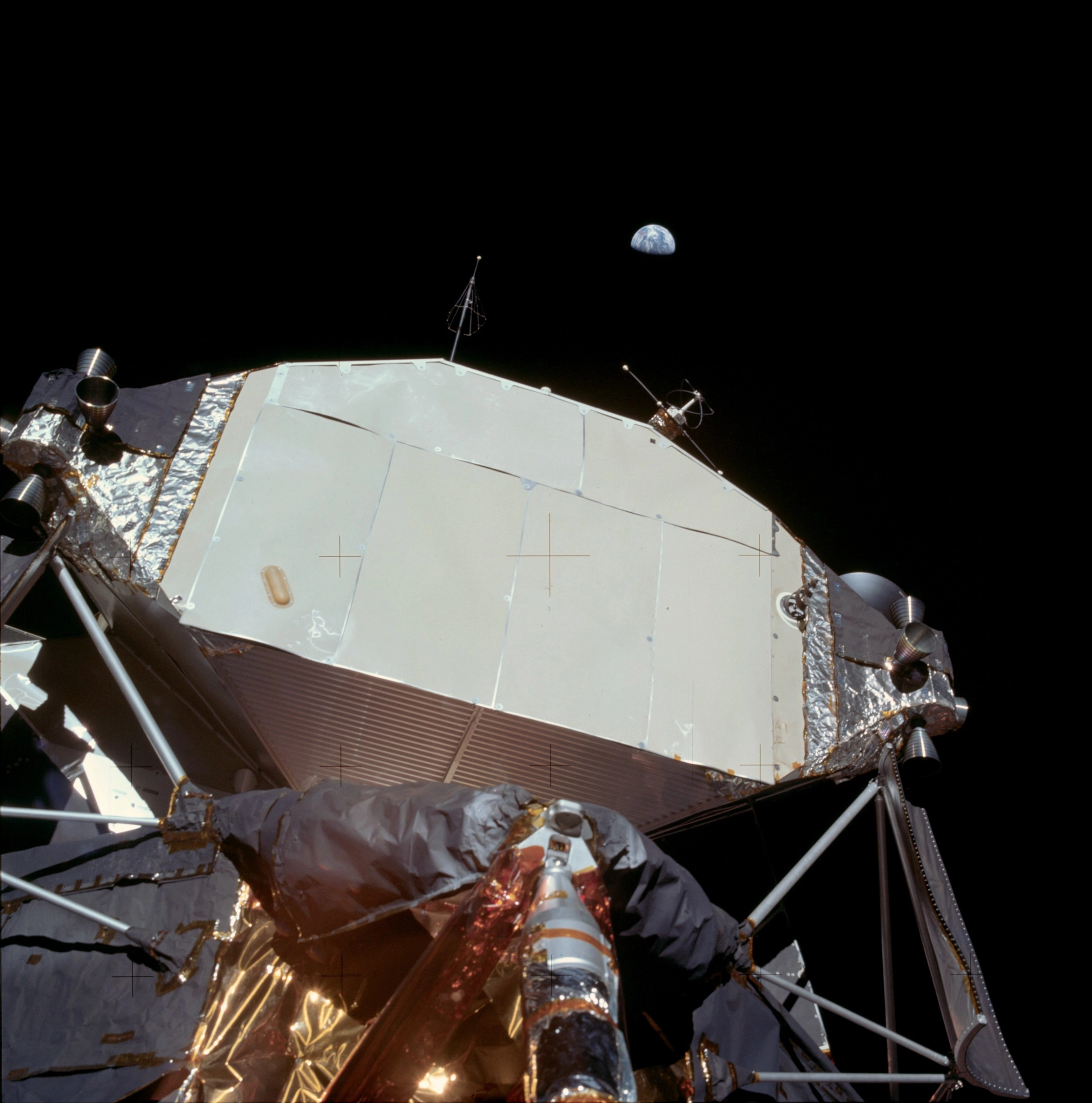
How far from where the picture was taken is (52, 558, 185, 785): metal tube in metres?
2.73

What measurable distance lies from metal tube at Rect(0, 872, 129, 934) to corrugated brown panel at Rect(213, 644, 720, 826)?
828mm

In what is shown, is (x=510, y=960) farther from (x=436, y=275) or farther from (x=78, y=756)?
(x=436, y=275)

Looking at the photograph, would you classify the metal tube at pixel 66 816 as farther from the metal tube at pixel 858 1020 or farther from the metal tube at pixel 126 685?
the metal tube at pixel 858 1020

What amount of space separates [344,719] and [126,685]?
0.73 metres

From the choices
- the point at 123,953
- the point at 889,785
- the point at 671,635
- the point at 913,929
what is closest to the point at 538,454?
the point at 671,635

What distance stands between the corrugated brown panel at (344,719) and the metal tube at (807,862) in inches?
48.5

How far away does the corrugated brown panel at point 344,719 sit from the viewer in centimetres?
292

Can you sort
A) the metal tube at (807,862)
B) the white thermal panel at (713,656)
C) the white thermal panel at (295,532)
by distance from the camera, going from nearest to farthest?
1. the white thermal panel at (295,532)
2. the metal tube at (807,862)
3. the white thermal panel at (713,656)

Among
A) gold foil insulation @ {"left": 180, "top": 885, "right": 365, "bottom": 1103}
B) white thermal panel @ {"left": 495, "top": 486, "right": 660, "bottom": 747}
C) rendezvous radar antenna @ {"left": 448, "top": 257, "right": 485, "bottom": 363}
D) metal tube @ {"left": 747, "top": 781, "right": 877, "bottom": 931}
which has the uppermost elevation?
rendezvous radar antenna @ {"left": 448, "top": 257, "right": 485, "bottom": 363}

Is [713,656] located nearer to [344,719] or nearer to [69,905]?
[344,719]

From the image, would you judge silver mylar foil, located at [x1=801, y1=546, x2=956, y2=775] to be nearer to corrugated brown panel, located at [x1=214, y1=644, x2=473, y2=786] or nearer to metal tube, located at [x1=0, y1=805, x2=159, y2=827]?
corrugated brown panel, located at [x1=214, y1=644, x2=473, y2=786]

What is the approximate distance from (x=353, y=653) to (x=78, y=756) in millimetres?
1474

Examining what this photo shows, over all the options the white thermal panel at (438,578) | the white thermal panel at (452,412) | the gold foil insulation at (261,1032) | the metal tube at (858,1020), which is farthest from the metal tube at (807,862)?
the white thermal panel at (452,412)

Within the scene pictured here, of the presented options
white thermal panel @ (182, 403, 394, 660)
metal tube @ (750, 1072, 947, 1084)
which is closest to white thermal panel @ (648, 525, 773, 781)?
metal tube @ (750, 1072, 947, 1084)
